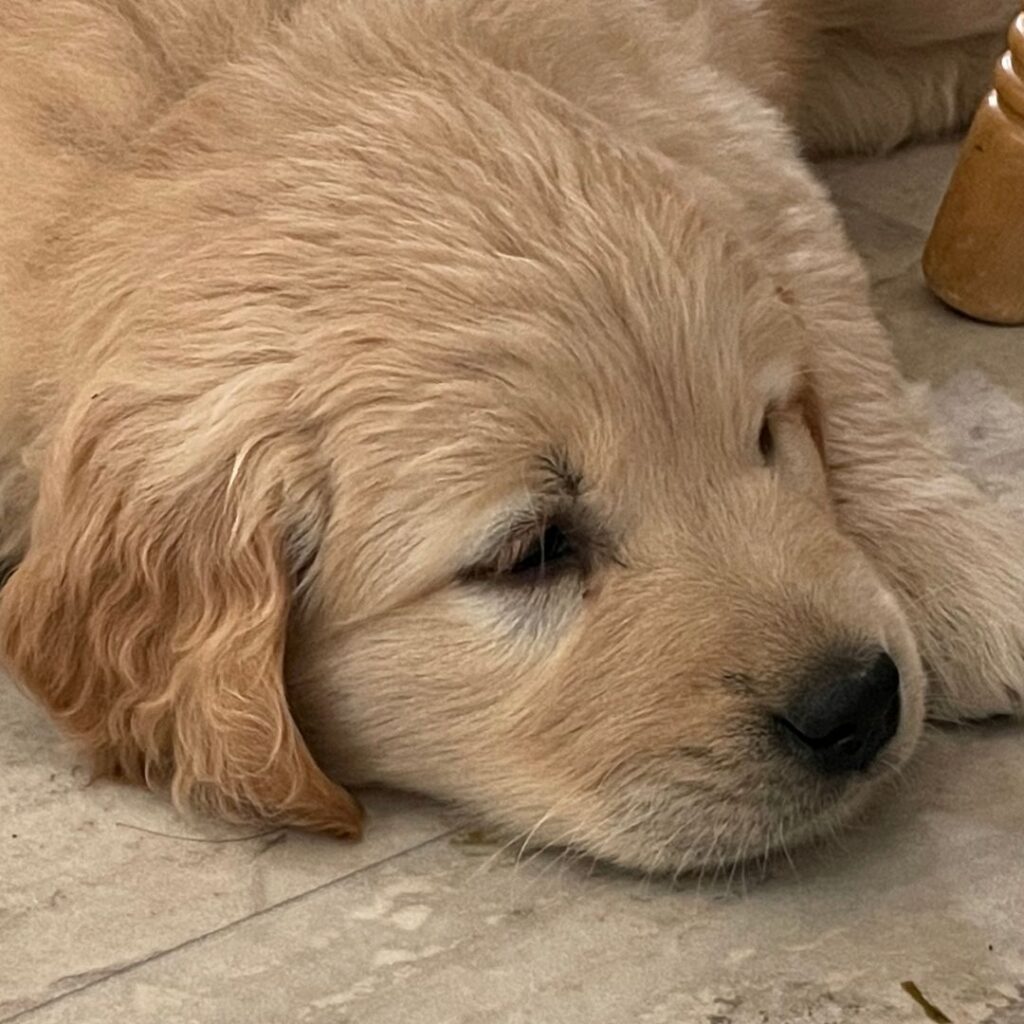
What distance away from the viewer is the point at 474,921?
158 cm

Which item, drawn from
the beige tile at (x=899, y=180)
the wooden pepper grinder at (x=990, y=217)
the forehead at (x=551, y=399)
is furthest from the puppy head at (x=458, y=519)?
the beige tile at (x=899, y=180)

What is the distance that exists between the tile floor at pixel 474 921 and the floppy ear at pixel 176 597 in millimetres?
101

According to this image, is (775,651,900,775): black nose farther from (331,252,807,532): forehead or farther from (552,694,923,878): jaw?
(331,252,807,532): forehead

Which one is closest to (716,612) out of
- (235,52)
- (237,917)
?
(237,917)

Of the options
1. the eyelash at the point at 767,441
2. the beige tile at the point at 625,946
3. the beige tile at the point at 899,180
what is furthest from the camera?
the beige tile at the point at 899,180

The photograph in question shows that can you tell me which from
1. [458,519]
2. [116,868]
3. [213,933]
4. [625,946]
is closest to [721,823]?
[625,946]

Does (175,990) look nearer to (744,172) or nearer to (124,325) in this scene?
(124,325)

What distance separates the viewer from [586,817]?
1597 mm

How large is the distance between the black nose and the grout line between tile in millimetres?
394

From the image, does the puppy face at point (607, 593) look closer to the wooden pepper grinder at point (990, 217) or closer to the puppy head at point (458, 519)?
the puppy head at point (458, 519)

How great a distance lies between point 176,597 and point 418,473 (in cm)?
28

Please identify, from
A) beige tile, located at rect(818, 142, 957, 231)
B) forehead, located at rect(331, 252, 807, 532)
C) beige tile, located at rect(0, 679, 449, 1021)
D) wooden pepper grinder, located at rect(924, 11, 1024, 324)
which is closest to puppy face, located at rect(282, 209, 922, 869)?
forehead, located at rect(331, 252, 807, 532)

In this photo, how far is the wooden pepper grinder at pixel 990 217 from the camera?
2377 mm

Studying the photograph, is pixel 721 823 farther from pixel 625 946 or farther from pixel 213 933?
pixel 213 933
